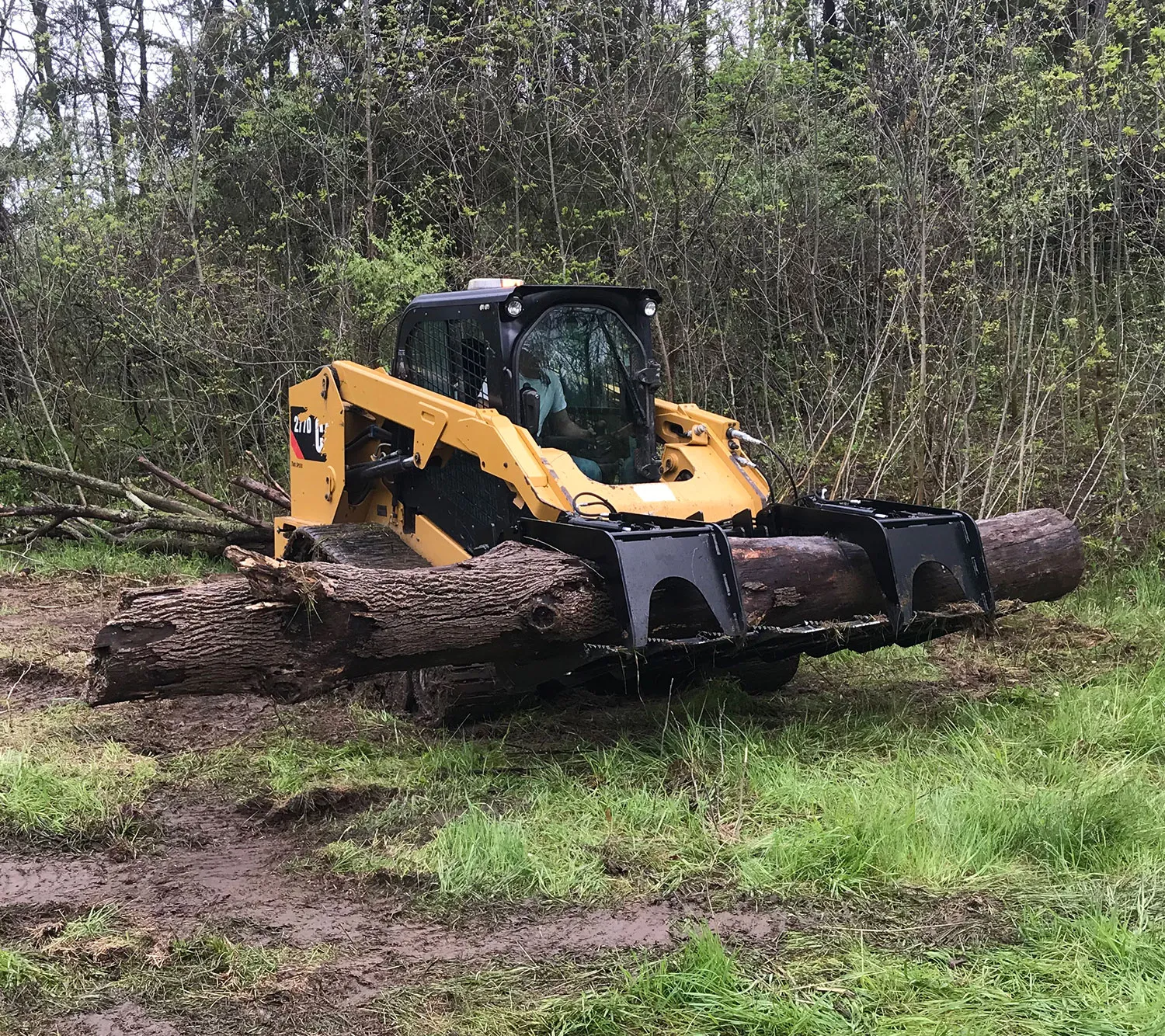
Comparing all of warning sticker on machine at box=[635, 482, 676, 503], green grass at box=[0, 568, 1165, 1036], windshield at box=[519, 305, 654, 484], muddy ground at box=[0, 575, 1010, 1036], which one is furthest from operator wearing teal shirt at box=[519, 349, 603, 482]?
muddy ground at box=[0, 575, 1010, 1036]

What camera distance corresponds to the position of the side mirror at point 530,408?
18.1ft

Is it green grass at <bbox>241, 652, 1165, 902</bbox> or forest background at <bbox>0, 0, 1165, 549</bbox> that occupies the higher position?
forest background at <bbox>0, 0, 1165, 549</bbox>

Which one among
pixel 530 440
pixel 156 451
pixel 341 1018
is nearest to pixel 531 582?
pixel 530 440

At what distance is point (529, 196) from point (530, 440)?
6081 millimetres

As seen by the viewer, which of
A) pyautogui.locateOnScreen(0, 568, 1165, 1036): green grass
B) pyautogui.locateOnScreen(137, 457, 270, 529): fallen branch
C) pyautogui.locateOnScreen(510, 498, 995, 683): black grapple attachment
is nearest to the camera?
pyautogui.locateOnScreen(0, 568, 1165, 1036): green grass

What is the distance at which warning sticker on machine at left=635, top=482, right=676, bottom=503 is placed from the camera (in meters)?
5.33

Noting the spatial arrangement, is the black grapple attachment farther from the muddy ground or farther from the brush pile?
the brush pile

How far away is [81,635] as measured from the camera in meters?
7.43

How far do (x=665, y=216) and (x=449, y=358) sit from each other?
4676mm

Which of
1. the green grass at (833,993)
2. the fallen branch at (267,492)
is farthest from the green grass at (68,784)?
the fallen branch at (267,492)

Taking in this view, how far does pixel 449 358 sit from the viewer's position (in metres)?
6.04

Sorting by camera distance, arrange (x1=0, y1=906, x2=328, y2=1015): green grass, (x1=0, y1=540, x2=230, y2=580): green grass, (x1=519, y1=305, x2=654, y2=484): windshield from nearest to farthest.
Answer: (x1=0, y1=906, x2=328, y2=1015): green grass
(x1=519, y1=305, x2=654, y2=484): windshield
(x1=0, y1=540, x2=230, y2=580): green grass

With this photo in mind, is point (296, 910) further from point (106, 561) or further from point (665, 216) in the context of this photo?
point (665, 216)

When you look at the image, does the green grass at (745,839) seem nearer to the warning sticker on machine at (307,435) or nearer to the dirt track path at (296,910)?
the dirt track path at (296,910)
